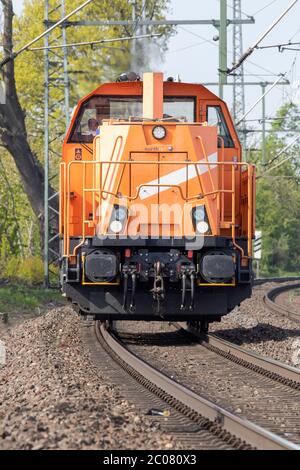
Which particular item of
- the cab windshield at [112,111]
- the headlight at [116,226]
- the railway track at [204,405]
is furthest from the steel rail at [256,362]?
the cab windshield at [112,111]

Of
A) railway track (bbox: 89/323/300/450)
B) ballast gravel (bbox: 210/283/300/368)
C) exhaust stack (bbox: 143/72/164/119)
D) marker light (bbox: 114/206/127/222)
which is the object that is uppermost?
exhaust stack (bbox: 143/72/164/119)

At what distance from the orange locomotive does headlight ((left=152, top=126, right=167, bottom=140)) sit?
1cm

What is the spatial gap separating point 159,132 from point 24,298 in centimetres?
932

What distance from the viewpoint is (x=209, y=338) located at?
1273 cm

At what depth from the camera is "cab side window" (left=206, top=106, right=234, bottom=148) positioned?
12.7 meters

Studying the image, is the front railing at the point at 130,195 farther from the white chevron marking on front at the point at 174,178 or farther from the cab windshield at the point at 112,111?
the cab windshield at the point at 112,111

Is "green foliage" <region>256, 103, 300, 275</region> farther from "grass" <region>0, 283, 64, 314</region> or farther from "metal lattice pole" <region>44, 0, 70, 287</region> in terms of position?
"grass" <region>0, 283, 64, 314</region>

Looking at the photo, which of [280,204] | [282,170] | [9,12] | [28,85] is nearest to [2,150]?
[28,85]

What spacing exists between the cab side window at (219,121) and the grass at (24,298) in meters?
6.81

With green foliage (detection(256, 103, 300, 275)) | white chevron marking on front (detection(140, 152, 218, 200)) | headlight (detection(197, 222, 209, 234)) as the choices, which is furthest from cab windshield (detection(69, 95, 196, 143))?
green foliage (detection(256, 103, 300, 275))

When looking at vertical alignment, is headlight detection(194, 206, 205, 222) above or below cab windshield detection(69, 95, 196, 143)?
below

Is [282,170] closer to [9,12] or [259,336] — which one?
[9,12]

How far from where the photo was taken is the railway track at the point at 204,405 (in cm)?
600

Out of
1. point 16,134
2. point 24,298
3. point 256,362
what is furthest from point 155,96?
point 16,134
